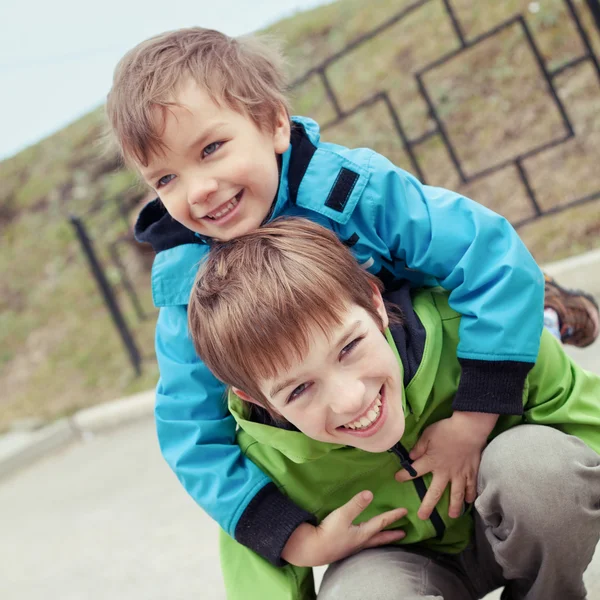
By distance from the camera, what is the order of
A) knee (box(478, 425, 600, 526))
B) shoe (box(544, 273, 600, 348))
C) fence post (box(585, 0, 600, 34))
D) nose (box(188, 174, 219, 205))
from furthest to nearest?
fence post (box(585, 0, 600, 34))
shoe (box(544, 273, 600, 348))
nose (box(188, 174, 219, 205))
knee (box(478, 425, 600, 526))

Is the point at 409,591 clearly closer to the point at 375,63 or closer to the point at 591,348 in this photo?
the point at 591,348

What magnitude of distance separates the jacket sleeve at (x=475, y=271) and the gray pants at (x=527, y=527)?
102 millimetres

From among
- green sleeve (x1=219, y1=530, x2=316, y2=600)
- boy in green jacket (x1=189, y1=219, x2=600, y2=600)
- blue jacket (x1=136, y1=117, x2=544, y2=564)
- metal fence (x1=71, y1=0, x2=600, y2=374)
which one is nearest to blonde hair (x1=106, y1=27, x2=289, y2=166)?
blue jacket (x1=136, y1=117, x2=544, y2=564)

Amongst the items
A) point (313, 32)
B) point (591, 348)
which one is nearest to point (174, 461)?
A: point (591, 348)

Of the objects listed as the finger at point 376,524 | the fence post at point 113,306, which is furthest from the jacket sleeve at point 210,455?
the fence post at point 113,306

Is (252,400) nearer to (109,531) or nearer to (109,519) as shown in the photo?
(109,531)

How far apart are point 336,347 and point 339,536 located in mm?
376

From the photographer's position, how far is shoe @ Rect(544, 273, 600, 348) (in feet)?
7.13

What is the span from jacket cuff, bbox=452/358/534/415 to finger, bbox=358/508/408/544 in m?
0.23

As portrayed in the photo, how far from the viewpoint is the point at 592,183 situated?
13.5ft

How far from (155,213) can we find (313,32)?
4908 mm

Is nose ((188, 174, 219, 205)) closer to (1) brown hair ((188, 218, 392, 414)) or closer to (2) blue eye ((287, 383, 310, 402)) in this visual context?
(1) brown hair ((188, 218, 392, 414))

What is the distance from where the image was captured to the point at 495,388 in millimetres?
1556

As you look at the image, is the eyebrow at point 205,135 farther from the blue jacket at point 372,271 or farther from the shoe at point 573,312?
the shoe at point 573,312
